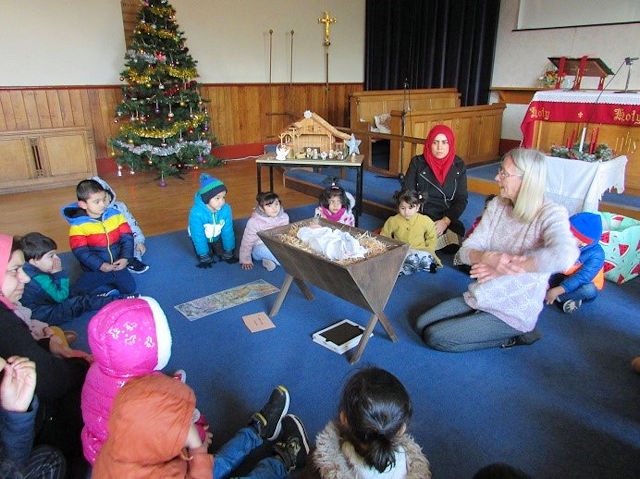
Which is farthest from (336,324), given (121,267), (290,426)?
(121,267)

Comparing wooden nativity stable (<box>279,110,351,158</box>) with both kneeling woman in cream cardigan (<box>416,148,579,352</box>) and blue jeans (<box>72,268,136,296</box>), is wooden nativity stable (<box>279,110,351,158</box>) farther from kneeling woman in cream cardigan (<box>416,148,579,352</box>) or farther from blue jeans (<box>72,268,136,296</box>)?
kneeling woman in cream cardigan (<box>416,148,579,352</box>)

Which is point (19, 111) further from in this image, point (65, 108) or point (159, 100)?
point (159, 100)

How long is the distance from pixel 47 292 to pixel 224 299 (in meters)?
A: 1.11

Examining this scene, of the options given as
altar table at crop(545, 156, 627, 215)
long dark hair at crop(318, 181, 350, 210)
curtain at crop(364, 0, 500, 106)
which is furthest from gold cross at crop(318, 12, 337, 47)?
long dark hair at crop(318, 181, 350, 210)

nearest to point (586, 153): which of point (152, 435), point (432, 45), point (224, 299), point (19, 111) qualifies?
point (224, 299)

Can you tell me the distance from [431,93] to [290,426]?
6.69 m

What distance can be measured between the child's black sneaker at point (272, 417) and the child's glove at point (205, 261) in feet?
6.31

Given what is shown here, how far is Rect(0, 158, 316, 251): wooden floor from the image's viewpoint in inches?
Answer: 184

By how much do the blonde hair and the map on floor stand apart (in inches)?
69.4

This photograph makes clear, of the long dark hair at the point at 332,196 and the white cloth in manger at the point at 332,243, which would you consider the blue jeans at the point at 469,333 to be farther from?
the long dark hair at the point at 332,196

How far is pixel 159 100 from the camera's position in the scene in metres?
6.16

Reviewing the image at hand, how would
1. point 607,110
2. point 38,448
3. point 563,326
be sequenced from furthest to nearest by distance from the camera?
point 607,110
point 563,326
point 38,448

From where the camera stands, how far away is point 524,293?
2.35 metres

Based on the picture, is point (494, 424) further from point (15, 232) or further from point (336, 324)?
point (15, 232)
